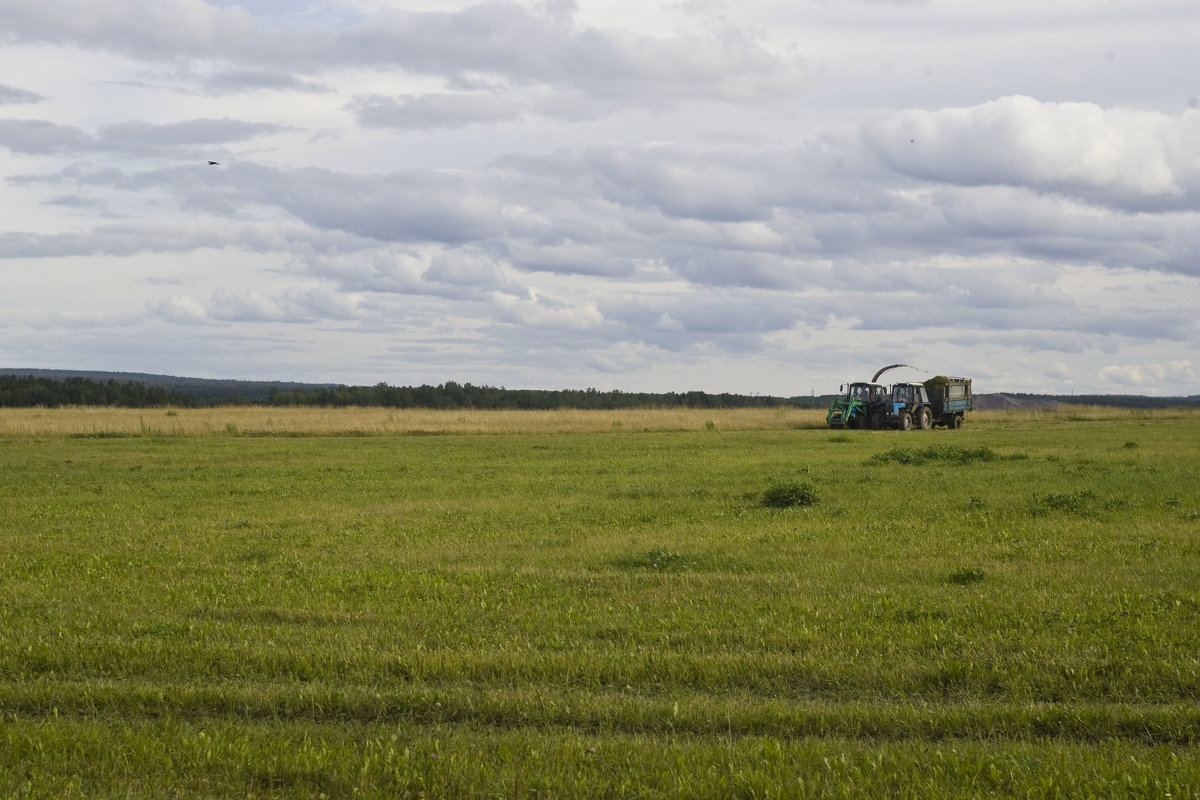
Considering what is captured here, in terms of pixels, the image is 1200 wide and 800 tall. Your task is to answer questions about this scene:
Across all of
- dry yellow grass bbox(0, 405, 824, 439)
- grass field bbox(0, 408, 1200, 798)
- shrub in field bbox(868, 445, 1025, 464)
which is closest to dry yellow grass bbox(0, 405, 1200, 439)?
dry yellow grass bbox(0, 405, 824, 439)

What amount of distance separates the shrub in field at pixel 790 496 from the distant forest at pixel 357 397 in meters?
89.0

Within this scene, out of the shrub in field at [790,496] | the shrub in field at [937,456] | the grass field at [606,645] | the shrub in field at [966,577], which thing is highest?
the shrub in field at [937,456]

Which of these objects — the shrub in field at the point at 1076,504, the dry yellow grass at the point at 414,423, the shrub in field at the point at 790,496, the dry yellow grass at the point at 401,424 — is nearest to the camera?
the shrub in field at the point at 1076,504

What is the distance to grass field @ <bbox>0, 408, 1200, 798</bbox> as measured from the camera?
20.3ft

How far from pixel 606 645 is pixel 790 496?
444 inches

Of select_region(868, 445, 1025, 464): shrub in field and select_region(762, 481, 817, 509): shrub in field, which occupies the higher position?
select_region(868, 445, 1025, 464): shrub in field

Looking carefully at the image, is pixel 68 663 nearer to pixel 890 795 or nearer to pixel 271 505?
pixel 890 795

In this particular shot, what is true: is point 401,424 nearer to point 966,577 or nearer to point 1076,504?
point 1076,504

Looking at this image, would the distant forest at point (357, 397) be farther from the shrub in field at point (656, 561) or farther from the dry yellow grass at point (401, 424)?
the shrub in field at point (656, 561)

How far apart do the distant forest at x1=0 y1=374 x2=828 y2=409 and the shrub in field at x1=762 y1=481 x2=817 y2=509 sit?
8900cm

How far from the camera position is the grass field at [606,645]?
6180 mm

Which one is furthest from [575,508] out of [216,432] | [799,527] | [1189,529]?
[216,432]

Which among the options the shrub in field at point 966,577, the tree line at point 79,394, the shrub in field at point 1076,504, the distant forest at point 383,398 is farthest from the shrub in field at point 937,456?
the tree line at point 79,394

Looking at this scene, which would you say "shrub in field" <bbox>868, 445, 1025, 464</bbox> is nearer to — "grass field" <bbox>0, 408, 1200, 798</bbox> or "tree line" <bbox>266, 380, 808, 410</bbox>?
"grass field" <bbox>0, 408, 1200, 798</bbox>
